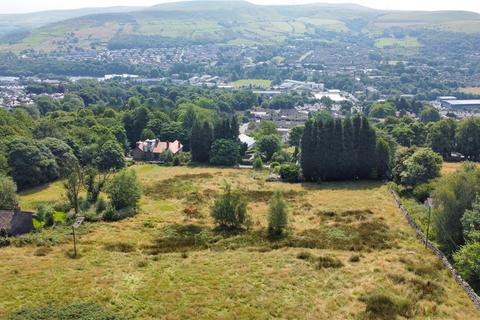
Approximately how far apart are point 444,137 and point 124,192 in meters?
47.8

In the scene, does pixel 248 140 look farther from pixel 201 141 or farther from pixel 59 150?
pixel 59 150

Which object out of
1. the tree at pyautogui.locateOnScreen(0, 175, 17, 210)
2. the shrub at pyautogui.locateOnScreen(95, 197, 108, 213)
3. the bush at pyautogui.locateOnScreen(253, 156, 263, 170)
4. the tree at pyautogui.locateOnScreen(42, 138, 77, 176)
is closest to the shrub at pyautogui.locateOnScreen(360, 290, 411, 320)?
the shrub at pyautogui.locateOnScreen(95, 197, 108, 213)

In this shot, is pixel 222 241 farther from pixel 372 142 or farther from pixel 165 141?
pixel 165 141

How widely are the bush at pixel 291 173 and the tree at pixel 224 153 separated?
482 inches

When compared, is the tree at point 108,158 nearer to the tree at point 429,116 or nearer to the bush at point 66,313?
the bush at point 66,313

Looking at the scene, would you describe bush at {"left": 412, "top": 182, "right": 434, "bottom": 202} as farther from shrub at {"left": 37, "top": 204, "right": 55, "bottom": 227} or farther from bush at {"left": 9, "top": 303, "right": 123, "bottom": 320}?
bush at {"left": 9, "top": 303, "right": 123, "bottom": 320}

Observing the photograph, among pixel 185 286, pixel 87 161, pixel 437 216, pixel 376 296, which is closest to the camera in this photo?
pixel 376 296

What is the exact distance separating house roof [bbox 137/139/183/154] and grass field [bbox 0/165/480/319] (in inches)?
1316

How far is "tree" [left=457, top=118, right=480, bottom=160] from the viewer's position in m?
68.3

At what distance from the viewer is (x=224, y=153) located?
69375 mm

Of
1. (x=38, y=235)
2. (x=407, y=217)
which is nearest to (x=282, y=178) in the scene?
(x=407, y=217)

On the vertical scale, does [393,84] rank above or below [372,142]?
below

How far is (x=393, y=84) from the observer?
199 meters

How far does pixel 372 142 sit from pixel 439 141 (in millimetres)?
18311
